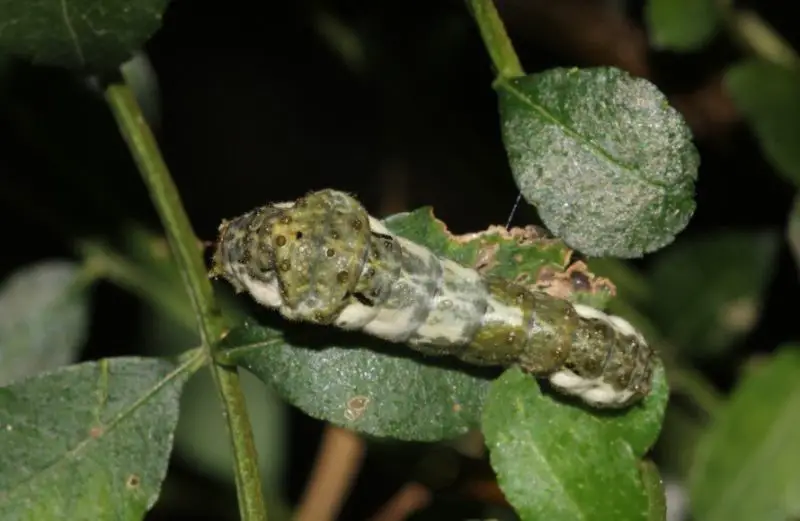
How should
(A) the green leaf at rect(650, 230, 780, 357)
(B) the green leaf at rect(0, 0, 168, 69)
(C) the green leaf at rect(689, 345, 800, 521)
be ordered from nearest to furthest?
(B) the green leaf at rect(0, 0, 168, 69), (C) the green leaf at rect(689, 345, 800, 521), (A) the green leaf at rect(650, 230, 780, 357)

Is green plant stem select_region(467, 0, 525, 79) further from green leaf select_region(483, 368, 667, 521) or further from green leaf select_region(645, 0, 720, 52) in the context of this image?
green leaf select_region(645, 0, 720, 52)

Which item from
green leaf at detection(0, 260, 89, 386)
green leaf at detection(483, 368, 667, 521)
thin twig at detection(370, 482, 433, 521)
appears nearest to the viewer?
green leaf at detection(483, 368, 667, 521)

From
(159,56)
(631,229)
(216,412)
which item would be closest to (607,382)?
(631,229)

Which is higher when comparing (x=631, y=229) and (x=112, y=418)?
(x=631, y=229)

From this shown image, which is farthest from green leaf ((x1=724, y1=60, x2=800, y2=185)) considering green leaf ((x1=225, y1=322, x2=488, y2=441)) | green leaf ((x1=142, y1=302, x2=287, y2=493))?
green leaf ((x1=142, y1=302, x2=287, y2=493))

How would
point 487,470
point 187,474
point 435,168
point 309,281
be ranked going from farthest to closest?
1. point 435,168
2. point 187,474
3. point 487,470
4. point 309,281

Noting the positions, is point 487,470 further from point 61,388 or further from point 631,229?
point 61,388

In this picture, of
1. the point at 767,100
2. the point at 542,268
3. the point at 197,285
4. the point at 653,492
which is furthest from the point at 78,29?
the point at 767,100
